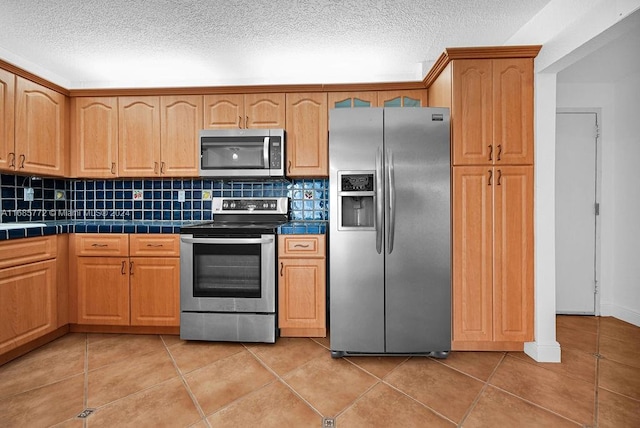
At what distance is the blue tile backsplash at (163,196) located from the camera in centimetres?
300

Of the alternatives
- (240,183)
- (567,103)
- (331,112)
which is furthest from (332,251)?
(567,103)

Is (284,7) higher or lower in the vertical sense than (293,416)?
higher

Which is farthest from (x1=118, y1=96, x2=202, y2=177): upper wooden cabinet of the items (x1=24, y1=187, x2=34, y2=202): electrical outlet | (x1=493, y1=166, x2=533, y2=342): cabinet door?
(x1=493, y1=166, x2=533, y2=342): cabinet door

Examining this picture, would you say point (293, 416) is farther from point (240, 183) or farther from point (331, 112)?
point (240, 183)

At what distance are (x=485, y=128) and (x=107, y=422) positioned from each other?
289cm

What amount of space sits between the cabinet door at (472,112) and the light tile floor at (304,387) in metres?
1.47

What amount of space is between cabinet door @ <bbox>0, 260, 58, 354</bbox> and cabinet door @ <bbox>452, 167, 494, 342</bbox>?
3.15m

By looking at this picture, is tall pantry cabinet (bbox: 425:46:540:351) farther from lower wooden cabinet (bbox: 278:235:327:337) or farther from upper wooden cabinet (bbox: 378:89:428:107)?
lower wooden cabinet (bbox: 278:235:327:337)

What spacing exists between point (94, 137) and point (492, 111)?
343 centimetres

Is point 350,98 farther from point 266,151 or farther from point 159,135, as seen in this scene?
point 159,135

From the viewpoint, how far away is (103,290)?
2.54 meters

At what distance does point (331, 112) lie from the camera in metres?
2.14

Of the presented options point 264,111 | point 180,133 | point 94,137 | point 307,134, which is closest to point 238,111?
point 264,111

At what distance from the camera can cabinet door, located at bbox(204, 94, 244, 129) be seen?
2766 mm
